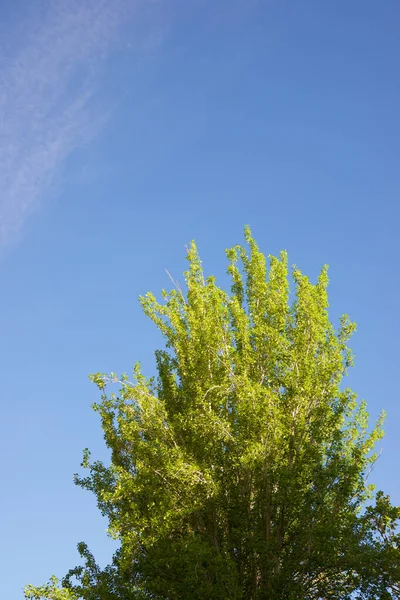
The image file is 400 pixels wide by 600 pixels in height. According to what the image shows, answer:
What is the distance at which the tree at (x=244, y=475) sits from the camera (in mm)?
9484

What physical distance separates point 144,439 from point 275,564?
3.53 m

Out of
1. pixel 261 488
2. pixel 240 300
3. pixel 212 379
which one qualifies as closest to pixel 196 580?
pixel 261 488

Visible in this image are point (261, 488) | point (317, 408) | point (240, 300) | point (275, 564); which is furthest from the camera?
point (240, 300)

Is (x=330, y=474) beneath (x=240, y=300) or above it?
beneath

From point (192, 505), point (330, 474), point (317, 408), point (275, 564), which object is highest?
point (317, 408)

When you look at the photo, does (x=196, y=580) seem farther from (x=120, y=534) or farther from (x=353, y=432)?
(x=353, y=432)

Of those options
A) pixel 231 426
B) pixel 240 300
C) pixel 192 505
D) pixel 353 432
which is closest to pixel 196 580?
pixel 192 505

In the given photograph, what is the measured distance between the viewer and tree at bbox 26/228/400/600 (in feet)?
31.1

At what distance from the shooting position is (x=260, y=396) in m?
10.3

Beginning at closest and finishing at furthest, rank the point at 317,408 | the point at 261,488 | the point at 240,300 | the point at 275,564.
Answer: the point at 275,564
the point at 261,488
the point at 317,408
the point at 240,300

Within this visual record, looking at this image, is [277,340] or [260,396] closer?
[260,396]

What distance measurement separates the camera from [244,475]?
1041 cm

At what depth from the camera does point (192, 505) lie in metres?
10.1

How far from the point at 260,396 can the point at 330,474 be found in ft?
6.00
